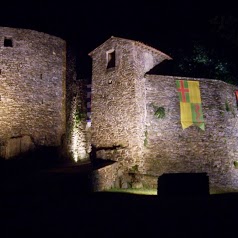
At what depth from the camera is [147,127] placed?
51.3ft

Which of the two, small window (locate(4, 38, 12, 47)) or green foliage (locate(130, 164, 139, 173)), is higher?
small window (locate(4, 38, 12, 47))

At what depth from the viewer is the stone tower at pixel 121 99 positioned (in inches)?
598

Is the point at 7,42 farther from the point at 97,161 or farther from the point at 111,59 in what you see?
the point at 97,161

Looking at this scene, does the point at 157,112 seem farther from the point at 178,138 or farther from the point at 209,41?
the point at 209,41

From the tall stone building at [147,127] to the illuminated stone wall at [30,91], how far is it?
16.9ft

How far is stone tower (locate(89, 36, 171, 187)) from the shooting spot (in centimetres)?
1520

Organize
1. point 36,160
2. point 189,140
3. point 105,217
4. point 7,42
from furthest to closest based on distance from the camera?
point 7,42, point 36,160, point 189,140, point 105,217

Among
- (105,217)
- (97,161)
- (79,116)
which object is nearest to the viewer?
→ (105,217)

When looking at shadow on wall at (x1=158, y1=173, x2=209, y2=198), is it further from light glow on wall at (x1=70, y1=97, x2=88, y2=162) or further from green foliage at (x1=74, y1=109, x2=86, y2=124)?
green foliage at (x1=74, y1=109, x2=86, y2=124)

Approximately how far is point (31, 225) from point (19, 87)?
14.7m

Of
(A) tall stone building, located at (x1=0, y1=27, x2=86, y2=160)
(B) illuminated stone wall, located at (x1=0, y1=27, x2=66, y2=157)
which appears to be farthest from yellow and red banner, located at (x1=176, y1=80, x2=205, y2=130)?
(B) illuminated stone wall, located at (x1=0, y1=27, x2=66, y2=157)

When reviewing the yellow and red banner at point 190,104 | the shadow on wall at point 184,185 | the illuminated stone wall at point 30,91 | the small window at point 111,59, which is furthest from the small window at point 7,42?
the shadow on wall at point 184,185

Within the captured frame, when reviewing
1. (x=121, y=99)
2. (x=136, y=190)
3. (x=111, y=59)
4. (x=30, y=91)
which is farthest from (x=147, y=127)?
(x=30, y=91)

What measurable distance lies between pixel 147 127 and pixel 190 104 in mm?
2822
